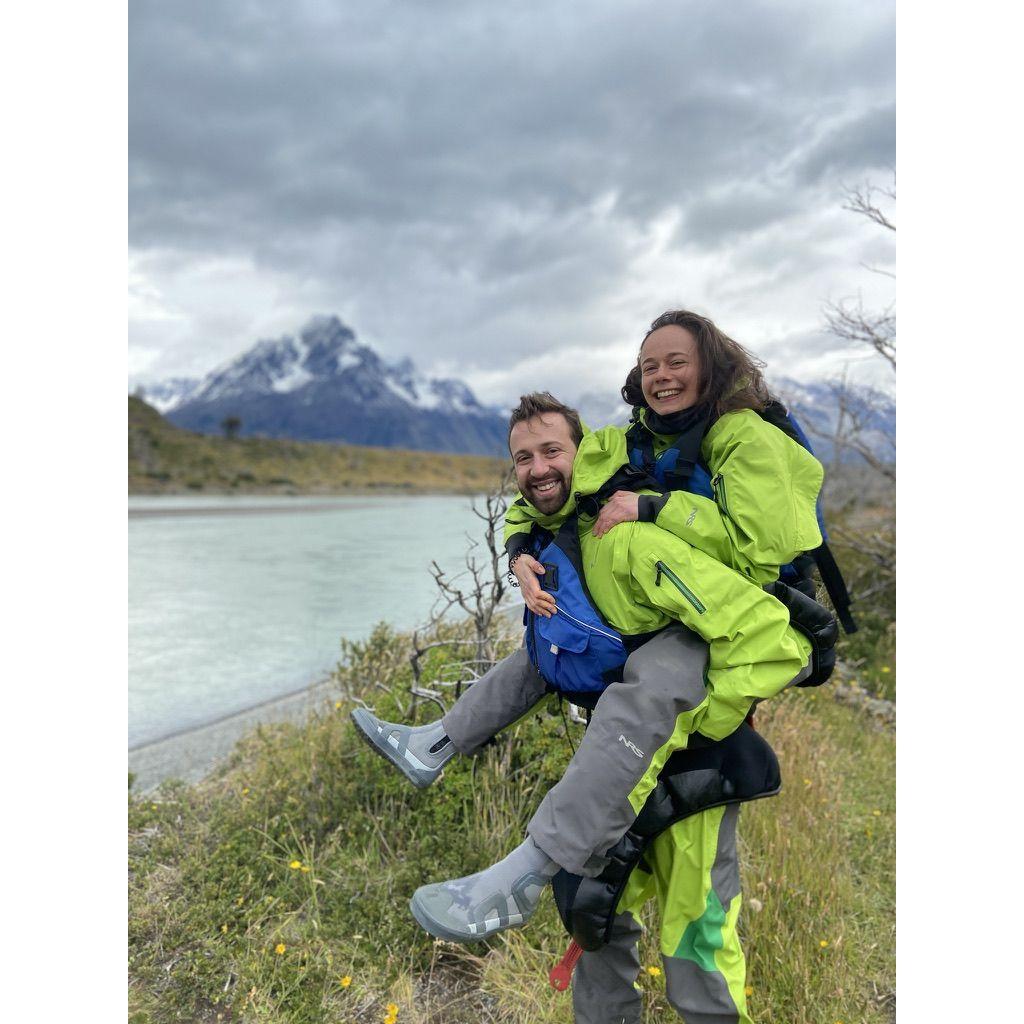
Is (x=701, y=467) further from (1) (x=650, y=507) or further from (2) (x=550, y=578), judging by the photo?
(2) (x=550, y=578)

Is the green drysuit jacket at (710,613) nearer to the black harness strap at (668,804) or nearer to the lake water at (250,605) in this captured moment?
the black harness strap at (668,804)

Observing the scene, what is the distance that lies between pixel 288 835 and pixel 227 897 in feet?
1.30

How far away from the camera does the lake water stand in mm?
6805

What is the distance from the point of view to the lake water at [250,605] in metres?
6.80

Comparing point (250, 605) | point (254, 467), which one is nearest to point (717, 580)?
point (250, 605)

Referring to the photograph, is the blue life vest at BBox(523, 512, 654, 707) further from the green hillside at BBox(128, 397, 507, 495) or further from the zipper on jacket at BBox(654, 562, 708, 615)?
the green hillside at BBox(128, 397, 507, 495)

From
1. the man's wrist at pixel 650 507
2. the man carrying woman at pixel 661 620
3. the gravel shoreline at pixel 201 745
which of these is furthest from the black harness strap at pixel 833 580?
the gravel shoreline at pixel 201 745

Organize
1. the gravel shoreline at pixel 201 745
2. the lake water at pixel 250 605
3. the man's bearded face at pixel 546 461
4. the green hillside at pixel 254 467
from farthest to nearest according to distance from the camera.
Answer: the green hillside at pixel 254 467
the lake water at pixel 250 605
the gravel shoreline at pixel 201 745
the man's bearded face at pixel 546 461

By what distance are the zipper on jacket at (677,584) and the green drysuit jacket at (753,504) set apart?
0.35 feet

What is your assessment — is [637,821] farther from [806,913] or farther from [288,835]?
[288,835]

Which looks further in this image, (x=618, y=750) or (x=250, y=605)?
(x=250, y=605)

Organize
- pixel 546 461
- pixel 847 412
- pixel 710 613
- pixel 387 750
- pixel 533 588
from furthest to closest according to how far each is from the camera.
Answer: pixel 847 412 → pixel 387 750 → pixel 546 461 → pixel 533 588 → pixel 710 613

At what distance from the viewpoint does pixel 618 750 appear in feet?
5.58

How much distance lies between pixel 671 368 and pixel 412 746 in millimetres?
1351
